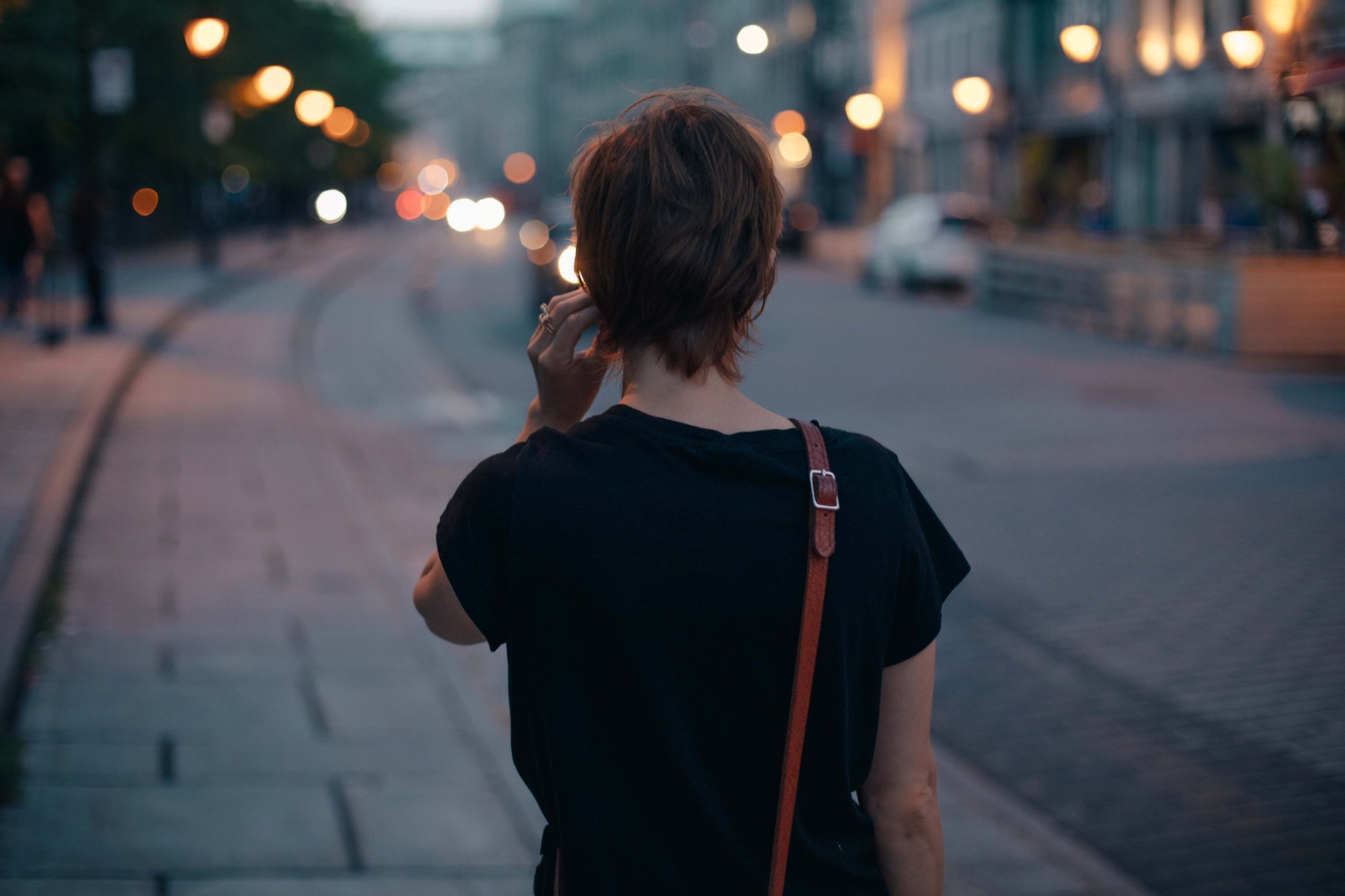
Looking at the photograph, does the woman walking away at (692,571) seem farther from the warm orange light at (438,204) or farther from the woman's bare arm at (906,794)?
the warm orange light at (438,204)

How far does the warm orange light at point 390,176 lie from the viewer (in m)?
80.1

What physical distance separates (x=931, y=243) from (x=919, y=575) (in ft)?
88.0

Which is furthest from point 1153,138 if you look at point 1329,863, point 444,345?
point 1329,863

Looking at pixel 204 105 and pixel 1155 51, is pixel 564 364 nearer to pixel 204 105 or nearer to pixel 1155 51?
pixel 204 105

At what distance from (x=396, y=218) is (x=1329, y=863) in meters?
97.8

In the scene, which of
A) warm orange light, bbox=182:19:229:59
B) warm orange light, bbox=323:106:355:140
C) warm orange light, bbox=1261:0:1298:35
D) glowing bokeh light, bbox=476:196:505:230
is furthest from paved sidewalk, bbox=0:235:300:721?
warm orange light, bbox=323:106:355:140

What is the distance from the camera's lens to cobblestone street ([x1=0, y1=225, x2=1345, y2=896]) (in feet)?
13.5

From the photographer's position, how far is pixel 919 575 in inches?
67.2

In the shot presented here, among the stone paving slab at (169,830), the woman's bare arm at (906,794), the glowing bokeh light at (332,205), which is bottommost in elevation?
the stone paving slab at (169,830)

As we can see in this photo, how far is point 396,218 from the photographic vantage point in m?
98.2

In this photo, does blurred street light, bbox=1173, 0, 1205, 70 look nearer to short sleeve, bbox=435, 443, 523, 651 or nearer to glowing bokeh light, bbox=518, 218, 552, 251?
glowing bokeh light, bbox=518, 218, 552, 251

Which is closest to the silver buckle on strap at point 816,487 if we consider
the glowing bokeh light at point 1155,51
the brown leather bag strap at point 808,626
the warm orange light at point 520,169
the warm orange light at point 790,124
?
the brown leather bag strap at point 808,626

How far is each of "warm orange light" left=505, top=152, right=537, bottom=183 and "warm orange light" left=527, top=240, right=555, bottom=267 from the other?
4308 inches

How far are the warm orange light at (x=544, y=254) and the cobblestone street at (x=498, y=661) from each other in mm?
8289
